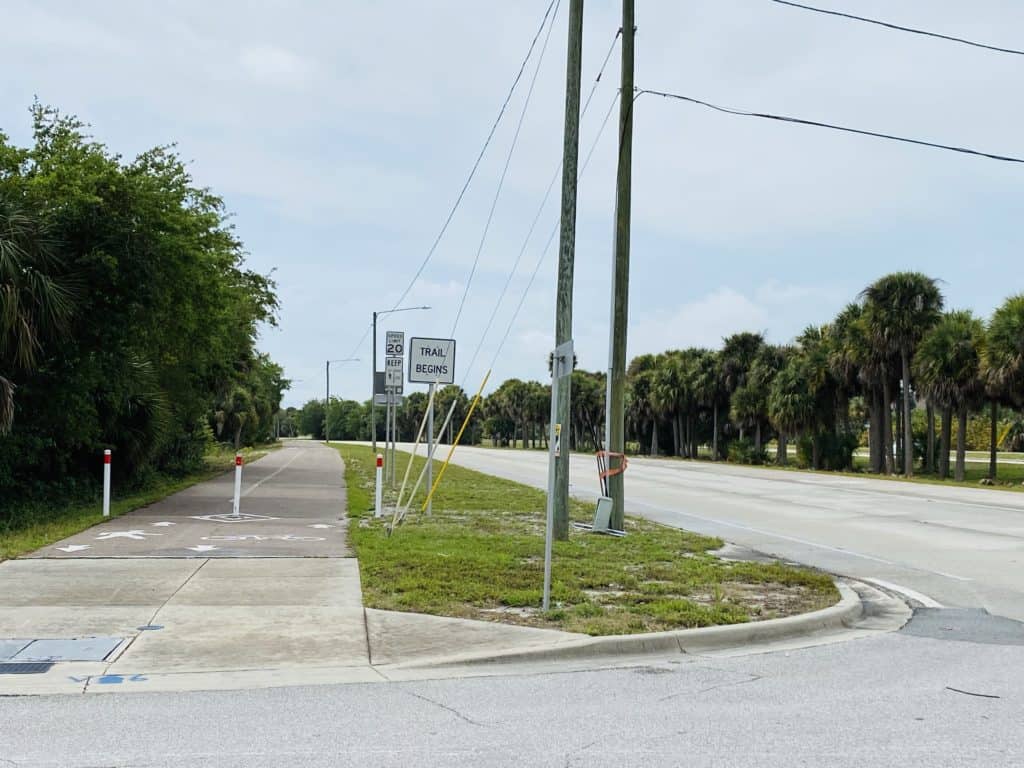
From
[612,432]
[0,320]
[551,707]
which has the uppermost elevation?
[0,320]

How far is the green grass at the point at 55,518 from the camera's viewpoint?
1287 centimetres

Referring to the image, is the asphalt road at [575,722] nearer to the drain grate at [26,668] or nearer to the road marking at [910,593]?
the drain grate at [26,668]

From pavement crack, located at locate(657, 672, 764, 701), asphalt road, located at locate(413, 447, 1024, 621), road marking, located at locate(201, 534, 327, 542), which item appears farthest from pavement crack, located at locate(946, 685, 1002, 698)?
road marking, located at locate(201, 534, 327, 542)

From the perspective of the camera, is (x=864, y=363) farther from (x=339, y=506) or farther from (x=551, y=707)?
(x=551, y=707)

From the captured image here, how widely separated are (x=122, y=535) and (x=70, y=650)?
7177 millimetres

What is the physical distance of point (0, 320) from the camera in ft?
49.3

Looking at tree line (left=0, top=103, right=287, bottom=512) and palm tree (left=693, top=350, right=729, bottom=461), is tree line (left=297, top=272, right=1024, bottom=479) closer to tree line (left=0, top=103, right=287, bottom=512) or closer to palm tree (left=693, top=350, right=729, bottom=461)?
palm tree (left=693, top=350, right=729, bottom=461)

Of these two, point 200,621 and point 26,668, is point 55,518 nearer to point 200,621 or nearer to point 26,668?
point 200,621

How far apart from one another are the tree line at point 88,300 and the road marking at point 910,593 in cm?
1292

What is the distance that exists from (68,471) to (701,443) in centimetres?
7394

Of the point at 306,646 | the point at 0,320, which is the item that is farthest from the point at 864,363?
the point at 306,646

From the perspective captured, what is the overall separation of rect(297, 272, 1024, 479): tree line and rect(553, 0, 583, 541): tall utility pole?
895 cm

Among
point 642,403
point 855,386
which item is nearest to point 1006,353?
point 855,386

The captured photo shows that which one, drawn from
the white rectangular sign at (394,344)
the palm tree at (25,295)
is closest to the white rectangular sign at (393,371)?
the white rectangular sign at (394,344)
